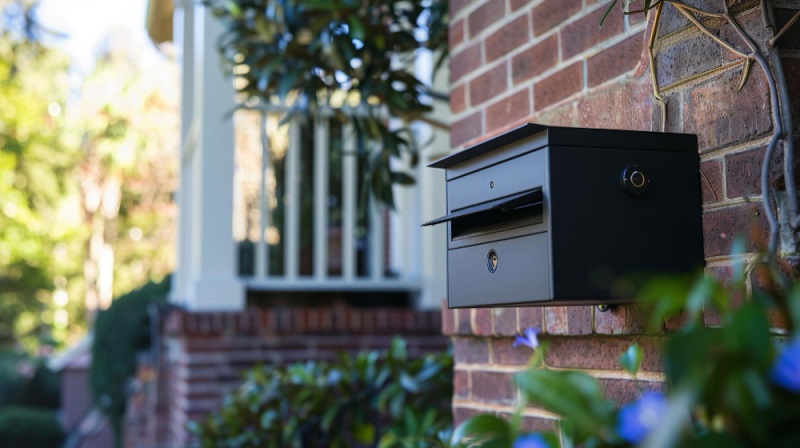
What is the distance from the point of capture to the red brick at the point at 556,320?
5.60ft

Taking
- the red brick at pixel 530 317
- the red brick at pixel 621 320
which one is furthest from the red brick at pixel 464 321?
the red brick at pixel 621 320

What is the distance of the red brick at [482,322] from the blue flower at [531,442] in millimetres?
1246

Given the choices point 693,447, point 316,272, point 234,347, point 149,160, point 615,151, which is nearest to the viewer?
point 693,447

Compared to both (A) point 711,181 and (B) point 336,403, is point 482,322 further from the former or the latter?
(B) point 336,403

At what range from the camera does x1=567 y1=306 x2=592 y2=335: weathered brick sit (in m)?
1.63

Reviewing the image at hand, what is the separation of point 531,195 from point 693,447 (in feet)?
2.48

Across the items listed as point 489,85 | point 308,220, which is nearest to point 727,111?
point 489,85

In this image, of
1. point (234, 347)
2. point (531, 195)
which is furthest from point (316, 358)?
point (531, 195)

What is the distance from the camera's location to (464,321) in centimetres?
209

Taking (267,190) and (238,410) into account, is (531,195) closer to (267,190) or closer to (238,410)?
(238,410)

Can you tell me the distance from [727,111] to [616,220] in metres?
0.24

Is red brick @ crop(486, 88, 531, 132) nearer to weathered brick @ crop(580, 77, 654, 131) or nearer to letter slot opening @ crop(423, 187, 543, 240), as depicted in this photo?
weathered brick @ crop(580, 77, 654, 131)

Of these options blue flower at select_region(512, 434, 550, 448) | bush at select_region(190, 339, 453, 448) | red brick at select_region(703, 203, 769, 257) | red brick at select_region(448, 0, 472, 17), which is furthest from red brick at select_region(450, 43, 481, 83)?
blue flower at select_region(512, 434, 550, 448)

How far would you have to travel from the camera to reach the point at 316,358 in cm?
432
